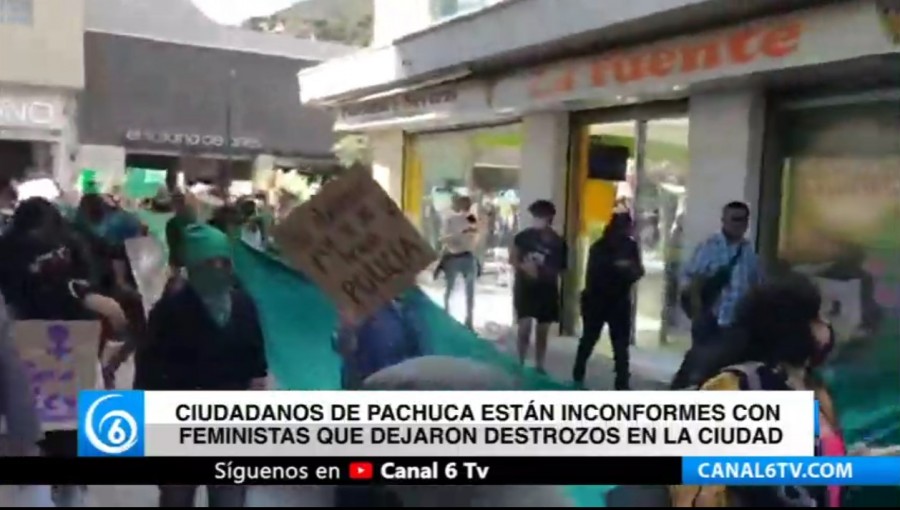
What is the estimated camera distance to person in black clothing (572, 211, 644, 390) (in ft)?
5.56

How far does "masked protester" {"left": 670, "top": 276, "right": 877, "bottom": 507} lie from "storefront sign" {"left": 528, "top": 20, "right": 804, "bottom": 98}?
452 millimetres

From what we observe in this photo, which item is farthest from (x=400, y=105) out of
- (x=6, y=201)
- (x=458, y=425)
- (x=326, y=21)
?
(x=6, y=201)

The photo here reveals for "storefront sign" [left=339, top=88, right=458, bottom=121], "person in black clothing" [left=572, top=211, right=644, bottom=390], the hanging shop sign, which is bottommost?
"person in black clothing" [left=572, top=211, right=644, bottom=390]

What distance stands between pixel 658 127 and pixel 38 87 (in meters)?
1.17

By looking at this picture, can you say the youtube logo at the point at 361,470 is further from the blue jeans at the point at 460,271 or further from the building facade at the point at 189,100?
the building facade at the point at 189,100

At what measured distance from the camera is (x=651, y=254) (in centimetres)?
170

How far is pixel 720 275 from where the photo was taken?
1683 millimetres

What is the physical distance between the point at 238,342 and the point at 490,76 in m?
0.71

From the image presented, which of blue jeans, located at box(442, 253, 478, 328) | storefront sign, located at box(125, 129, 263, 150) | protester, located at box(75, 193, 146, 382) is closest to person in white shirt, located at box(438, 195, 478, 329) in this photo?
blue jeans, located at box(442, 253, 478, 328)

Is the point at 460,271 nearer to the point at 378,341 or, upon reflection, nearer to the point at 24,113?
the point at 378,341

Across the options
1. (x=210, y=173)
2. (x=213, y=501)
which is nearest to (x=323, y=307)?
(x=210, y=173)

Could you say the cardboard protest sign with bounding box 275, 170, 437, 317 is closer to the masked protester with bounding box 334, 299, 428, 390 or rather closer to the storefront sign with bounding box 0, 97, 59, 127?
the masked protester with bounding box 334, 299, 428, 390

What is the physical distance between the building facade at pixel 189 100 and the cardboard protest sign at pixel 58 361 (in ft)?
0.94

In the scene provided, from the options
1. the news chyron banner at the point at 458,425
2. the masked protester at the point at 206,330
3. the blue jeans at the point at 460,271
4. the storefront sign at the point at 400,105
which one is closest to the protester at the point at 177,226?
the masked protester at the point at 206,330
